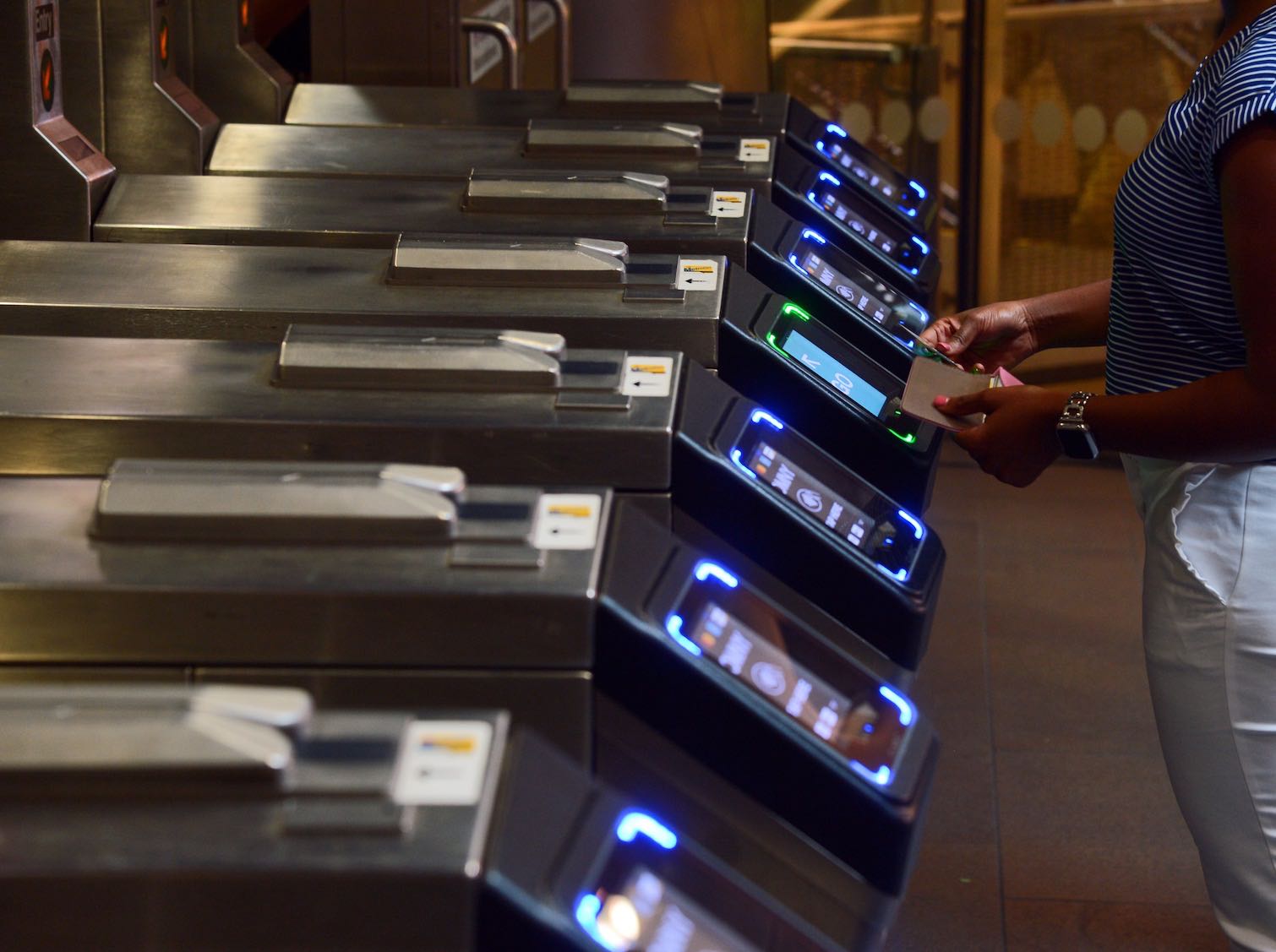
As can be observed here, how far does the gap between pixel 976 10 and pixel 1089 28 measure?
354 millimetres

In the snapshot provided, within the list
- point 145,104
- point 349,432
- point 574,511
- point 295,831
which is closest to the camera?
point 295,831

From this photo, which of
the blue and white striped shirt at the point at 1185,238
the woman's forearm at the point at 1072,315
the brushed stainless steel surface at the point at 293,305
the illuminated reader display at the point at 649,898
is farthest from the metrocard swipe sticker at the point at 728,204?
the illuminated reader display at the point at 649,898

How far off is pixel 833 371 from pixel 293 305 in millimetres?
592

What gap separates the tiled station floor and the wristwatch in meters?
1.09

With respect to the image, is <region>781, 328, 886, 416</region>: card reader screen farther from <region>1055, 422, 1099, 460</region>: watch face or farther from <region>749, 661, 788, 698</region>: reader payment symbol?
<region>749, 661, 788, 698</region>: reader payment symbol

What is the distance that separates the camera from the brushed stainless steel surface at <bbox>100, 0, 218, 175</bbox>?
244cm

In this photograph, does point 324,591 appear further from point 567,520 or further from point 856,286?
point 856,286

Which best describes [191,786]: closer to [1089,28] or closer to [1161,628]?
[1161,628]

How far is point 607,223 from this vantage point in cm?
207

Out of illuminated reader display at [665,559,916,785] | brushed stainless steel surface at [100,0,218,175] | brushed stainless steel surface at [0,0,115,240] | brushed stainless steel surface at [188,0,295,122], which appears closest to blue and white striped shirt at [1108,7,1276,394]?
illuminated reader display at [665,559,916,785]

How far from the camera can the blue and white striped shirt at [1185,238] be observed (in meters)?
1.37

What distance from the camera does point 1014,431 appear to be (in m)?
1.57

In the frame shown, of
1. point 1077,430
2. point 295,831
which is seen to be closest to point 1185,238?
point 1077,430

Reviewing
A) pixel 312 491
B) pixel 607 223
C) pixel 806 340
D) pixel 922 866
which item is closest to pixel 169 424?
pixel 312 491
